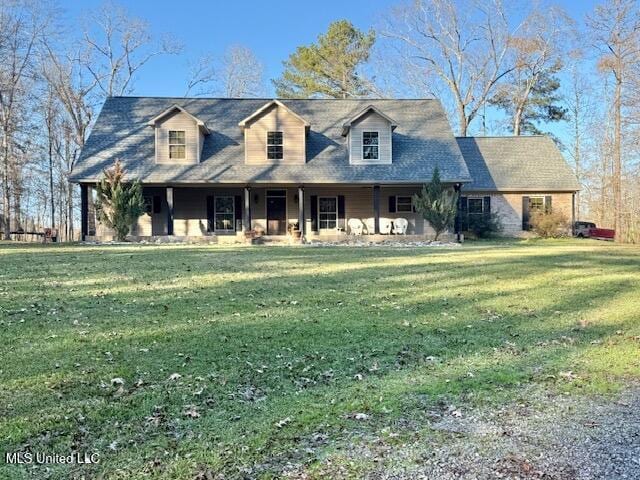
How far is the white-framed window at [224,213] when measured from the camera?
70.6 ft

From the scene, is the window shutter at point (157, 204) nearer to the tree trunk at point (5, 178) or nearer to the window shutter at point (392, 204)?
the window shutter at point (392, 204)

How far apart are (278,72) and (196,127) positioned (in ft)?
69.3

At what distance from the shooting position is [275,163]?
2052 cm

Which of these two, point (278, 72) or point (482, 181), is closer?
point (482, 181)

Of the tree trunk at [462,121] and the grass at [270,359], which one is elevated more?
the tree trunk at [462,121]

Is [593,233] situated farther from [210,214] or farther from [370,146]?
[210,214]

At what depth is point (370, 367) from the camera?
177 inches

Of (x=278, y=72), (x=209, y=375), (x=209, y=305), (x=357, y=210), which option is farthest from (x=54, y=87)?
(x=209, y=375)

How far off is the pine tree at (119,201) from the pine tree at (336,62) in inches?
858

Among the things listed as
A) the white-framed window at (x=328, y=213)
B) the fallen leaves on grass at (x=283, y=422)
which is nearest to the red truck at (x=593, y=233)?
the white-framed window at (x=328, y=213)

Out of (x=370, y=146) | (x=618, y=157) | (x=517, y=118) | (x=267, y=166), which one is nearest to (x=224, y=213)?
(x=267, y=166)

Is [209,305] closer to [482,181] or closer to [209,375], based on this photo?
[209,375]

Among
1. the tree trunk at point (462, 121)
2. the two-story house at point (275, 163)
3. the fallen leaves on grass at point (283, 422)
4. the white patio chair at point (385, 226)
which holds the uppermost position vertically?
the tree trunk at point (462, 121)

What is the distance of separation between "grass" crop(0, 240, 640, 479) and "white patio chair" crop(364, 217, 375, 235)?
39.7 feet
